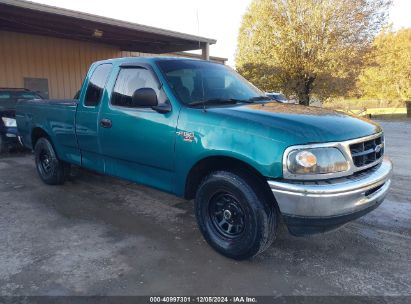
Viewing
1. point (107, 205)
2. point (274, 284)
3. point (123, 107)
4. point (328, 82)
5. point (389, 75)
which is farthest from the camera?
point (389, 75)

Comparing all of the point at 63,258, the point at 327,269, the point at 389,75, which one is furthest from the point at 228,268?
the point at 389,75

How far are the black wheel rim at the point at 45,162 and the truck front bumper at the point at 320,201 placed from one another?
4227mm

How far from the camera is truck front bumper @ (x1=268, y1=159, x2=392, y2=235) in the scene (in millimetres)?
2807

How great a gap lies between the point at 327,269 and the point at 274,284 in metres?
0.58

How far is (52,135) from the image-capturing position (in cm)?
563

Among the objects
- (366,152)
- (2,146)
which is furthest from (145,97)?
(2,146)

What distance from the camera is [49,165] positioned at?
233 inches

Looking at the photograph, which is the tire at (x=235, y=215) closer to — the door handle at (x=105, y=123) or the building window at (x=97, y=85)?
the door handle at (x=105, y=123)

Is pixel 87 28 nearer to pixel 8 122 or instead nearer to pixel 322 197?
pixel 8 122

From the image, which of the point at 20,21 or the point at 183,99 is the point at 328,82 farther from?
the point at 183,99

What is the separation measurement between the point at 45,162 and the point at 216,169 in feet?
12.6

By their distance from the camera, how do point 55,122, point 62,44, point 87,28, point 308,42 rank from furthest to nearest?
1. point 308,42
2. point 62,44
3. point 87,28
4. point 55,122

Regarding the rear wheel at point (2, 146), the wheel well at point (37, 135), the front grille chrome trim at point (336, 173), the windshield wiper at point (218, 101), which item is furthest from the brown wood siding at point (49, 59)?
the front grille chrome trim at point (336, 173)

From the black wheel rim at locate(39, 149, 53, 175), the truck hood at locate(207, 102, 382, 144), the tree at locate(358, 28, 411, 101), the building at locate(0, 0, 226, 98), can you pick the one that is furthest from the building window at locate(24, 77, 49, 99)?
the tree at locate(358, 28, 411, 101)
